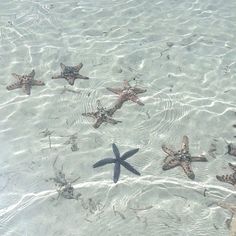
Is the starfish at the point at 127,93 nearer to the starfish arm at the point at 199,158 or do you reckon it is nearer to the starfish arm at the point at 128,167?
the starfish arm at the point at 128,167

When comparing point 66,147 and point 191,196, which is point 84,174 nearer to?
point 66,147

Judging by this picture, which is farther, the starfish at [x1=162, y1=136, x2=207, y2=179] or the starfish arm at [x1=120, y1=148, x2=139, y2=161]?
the starfish arm at [x1=120, y1=148, x2=139, y2=161]

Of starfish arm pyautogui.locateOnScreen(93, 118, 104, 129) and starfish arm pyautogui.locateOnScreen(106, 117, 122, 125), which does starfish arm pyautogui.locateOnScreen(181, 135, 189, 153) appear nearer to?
starfish arm pyautogui.locateOnScreen(106, 117, 122, 125)

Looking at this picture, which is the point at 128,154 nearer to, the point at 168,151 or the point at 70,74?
the point at 168,151

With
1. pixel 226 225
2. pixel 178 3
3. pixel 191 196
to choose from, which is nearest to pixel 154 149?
pixel 191 196

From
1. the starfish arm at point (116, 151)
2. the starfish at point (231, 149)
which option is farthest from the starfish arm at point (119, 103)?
the starfish at point (231, 149)

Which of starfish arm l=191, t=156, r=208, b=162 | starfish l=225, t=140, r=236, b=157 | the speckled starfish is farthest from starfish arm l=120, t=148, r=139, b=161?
starfish l=225, t=140, r=236, b=157
